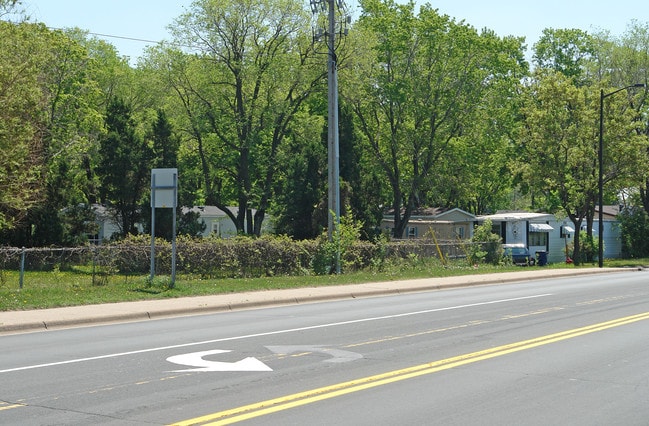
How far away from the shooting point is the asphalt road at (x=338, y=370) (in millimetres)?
8023

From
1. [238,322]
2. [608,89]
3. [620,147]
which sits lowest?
[238,322]

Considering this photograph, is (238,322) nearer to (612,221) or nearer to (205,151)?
(205,151)

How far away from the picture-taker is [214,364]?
36.0ft

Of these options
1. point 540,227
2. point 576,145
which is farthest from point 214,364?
point 540,227

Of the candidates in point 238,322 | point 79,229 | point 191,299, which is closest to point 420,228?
point 79,229

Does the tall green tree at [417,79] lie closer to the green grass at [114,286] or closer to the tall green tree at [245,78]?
the tall green tree at [245,78]

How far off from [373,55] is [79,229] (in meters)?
22.3

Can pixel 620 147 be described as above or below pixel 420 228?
above

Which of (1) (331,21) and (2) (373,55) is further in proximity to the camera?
(2) (373,55)

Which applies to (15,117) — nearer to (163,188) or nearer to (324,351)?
(163,188)

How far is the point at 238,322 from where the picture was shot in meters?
16.7

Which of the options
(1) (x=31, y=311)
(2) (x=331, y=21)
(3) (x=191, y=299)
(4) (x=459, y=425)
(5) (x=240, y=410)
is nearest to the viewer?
(4) (x=459, y=425)

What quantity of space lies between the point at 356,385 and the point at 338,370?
1.07 m

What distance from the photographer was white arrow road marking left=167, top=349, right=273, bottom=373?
10.6m
